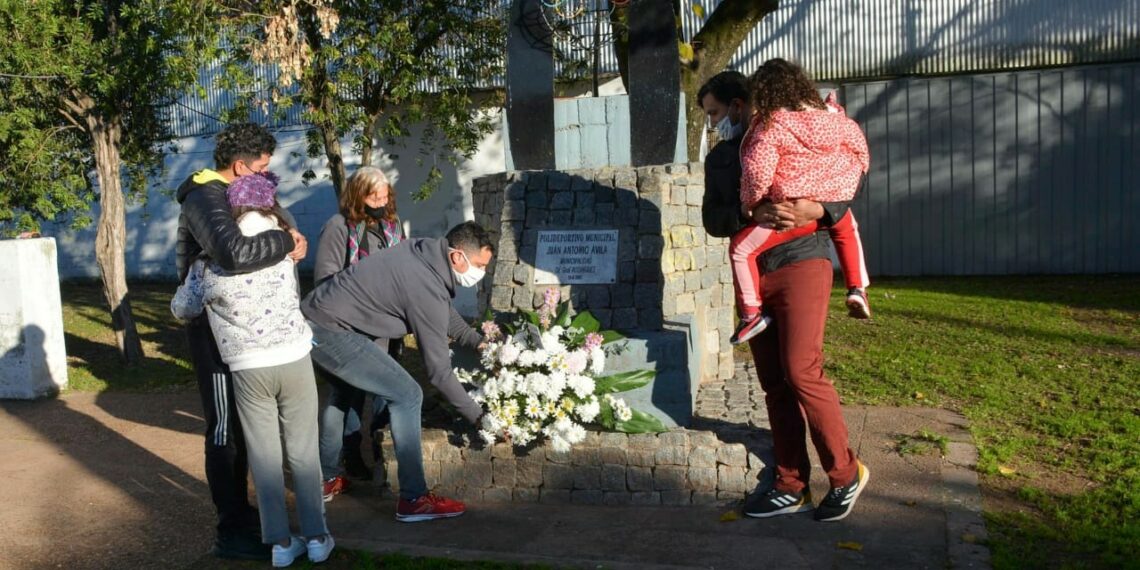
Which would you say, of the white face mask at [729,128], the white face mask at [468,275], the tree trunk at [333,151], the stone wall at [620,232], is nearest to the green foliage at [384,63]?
the tree trunk at [333,151]

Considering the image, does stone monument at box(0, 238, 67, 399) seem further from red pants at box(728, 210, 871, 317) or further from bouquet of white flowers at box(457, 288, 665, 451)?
red pants at box(728, 210, 871, 317)

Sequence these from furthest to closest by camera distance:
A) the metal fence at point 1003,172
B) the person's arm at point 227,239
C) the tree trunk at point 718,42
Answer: the metal fence at point 1003,172 → the tree trunk at point 718,42 → the person's arm at point 227,239

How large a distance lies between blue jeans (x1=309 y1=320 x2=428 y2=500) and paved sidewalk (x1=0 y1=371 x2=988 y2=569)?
282 millimetres

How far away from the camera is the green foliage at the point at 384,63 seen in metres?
9.95

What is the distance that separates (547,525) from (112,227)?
675cm

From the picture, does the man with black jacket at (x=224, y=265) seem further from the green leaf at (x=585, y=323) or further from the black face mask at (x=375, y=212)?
the green leaf at (x=585, y=323)

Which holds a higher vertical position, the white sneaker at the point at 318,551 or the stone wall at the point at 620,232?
the stone wall at the point at 620,232

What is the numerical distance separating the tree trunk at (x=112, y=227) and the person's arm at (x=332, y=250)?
493cm

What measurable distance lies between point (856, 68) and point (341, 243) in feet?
33.8

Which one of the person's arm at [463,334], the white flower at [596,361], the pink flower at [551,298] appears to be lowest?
the white flower at [596,361]

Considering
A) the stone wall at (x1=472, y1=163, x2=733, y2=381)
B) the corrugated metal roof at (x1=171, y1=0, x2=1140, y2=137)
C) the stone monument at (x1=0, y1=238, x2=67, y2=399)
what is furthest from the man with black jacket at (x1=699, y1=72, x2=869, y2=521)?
the corrugated metal roof at (x1=171, y1=0, x2=1140, y2=137)

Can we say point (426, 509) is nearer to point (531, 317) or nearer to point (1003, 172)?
point (531, 317)

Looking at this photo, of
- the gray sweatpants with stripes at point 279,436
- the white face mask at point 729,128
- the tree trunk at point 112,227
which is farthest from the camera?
the tree trunk at point 112,227

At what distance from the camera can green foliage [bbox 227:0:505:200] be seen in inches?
392
